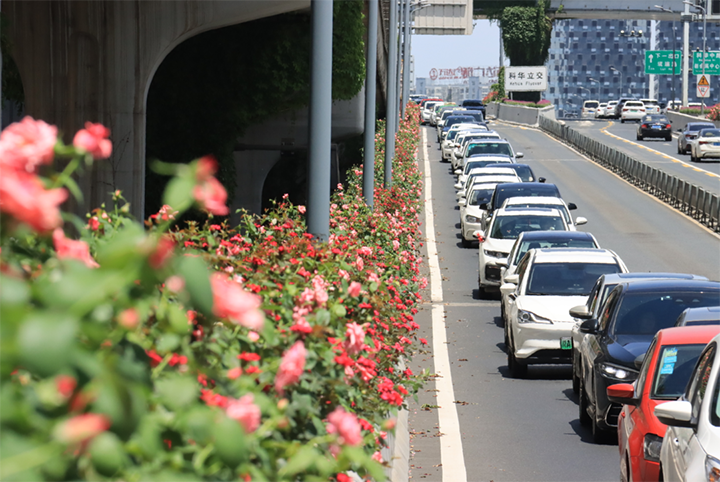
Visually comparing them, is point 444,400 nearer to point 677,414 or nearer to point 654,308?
point 654,308

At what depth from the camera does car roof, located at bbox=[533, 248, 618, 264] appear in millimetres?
17641

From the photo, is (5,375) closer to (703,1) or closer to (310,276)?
(310,276)

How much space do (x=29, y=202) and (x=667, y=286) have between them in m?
11.9

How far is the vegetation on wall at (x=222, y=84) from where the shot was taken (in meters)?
23.6

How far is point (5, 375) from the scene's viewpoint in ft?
5.80

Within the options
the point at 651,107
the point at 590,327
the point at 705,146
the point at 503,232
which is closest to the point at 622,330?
the point at 590,327

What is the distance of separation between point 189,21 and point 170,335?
15.3m

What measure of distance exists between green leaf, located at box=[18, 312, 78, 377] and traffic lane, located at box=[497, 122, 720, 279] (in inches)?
1021

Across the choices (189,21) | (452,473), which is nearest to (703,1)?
(189,21)

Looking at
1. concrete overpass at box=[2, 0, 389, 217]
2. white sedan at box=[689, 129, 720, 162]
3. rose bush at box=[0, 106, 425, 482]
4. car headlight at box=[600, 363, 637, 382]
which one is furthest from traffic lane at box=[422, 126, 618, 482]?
white sedan at box=[689, 129, 720, 162]

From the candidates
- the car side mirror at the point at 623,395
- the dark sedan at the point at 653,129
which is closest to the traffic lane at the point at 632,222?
the dark sedan at the point at 653,129

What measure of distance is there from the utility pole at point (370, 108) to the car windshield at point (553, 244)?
281cm

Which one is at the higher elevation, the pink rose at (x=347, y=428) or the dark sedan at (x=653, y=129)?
the dark sedan at (x=653, y=129)

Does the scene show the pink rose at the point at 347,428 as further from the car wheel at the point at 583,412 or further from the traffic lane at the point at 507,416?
the car wheel at the point at 583,412
